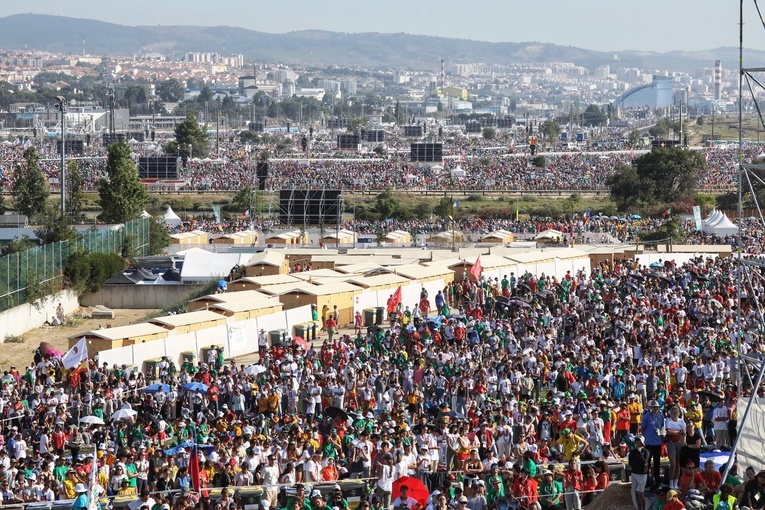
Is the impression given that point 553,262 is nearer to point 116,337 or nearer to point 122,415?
point 116,337

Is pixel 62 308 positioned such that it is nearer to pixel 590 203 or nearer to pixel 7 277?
pixel 7 277

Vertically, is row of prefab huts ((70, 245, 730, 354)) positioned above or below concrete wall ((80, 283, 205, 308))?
above

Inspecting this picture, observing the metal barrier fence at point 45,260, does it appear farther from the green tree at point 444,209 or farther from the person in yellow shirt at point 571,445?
the green tree at point 444,209

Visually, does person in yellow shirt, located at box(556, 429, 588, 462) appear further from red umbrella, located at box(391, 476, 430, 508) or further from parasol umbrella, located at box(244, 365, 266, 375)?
parasol umbrella, located at box(244, 365, 266, 375)

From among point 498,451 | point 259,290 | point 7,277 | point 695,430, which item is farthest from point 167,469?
point 7,277

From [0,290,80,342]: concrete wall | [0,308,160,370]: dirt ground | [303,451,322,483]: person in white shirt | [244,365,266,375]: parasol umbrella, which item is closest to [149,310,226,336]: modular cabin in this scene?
[244,365,266,375]: parasol umbrella

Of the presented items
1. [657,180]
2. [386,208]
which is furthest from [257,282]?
[657,180]
